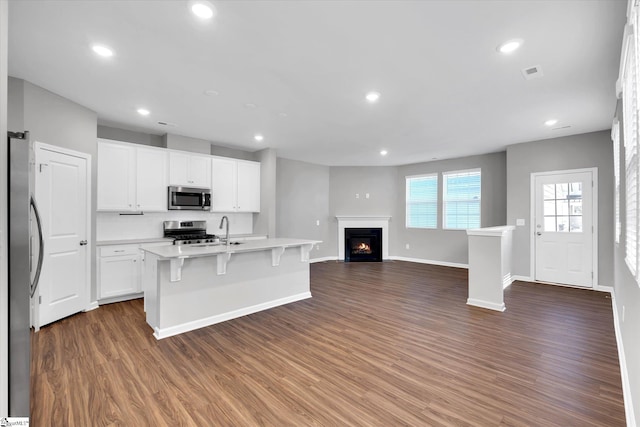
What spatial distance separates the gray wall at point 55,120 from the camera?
3.02m

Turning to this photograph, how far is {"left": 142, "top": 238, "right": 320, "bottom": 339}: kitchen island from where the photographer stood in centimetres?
305

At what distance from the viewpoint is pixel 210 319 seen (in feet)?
11.0

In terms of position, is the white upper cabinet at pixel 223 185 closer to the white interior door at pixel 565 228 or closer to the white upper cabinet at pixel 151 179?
the white upper cabinet at pixel 151 179

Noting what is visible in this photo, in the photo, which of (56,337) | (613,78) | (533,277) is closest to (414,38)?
(613,78)

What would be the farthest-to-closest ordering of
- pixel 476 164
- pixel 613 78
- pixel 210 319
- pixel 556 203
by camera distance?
pixel 476 164
pixel 556 203
pixel 210 319
pixel 613 78

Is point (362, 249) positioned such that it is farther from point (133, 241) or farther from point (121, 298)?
point (121, 298)

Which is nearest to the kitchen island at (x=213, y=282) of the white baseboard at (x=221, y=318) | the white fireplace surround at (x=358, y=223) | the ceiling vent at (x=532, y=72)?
the white baseboard at (x=221, y=318)

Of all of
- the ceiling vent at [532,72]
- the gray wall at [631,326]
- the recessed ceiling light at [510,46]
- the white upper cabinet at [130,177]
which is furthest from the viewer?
the white upper cabinet at [130,177]

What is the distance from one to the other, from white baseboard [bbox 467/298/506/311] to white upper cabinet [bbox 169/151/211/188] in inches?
185

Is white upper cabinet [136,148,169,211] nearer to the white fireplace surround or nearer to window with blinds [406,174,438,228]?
the white fireplace surround

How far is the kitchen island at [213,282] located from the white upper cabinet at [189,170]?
6.11ft

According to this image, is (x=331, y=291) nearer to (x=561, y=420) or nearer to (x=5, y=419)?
(x=561, y=420)

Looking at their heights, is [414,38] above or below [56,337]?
above

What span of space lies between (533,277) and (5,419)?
6.83m
